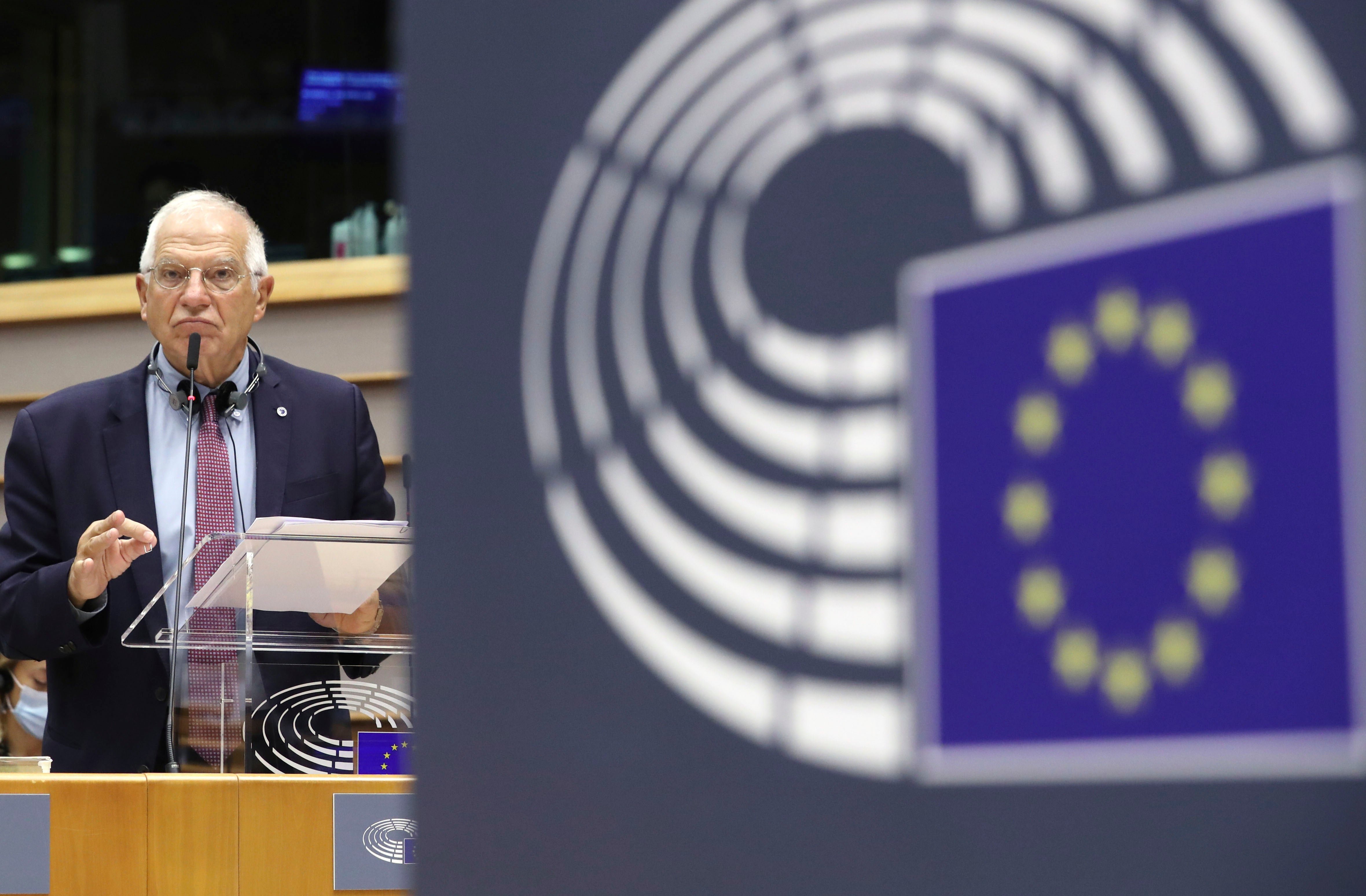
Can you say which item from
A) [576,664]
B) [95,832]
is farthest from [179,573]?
[576,664]

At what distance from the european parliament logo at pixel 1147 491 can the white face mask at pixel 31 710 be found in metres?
3.87

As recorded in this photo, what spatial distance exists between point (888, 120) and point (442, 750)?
1.09 ft

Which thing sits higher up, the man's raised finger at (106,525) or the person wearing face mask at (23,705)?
the man's raised finger at (106,525)

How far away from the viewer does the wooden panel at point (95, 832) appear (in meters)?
1.64

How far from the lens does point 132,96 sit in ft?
17.4

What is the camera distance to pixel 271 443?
2.36 m

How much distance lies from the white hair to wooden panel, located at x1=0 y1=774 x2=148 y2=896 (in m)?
1.02

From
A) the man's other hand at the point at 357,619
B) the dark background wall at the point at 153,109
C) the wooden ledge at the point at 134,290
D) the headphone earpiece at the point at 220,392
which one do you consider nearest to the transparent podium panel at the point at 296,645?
the man's other hand at the point at 357,619

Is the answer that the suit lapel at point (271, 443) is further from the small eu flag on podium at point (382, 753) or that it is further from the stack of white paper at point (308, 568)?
the small eu flag on podium at point (382, 753)

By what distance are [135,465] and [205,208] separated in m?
0.46

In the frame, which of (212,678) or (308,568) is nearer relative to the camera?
(308,568)

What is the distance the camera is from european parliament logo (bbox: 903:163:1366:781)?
488 millimetres

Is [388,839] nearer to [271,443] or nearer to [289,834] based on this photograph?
[289,834]

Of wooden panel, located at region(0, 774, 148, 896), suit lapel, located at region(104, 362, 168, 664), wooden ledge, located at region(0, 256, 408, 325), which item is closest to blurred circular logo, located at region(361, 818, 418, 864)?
wooden panel, located at region(0, 774, 148, 896)
